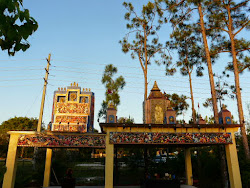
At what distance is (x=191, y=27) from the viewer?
52.5 ft

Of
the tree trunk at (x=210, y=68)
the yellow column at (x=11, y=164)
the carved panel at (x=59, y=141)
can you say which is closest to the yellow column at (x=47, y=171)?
the yellow column at (x=11, y=164)

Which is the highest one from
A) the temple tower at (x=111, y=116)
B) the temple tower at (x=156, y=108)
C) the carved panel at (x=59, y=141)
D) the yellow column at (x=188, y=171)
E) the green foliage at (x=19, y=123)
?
the green foliage at (x=19, y=123)

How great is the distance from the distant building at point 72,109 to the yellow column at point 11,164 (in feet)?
22.5

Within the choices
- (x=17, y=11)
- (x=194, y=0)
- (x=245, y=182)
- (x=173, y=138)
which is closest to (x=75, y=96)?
(x=173, y=138)

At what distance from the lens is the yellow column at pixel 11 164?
9.18m

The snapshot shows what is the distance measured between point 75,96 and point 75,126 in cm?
276

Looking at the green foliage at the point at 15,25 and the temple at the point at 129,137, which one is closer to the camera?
the green foliage at the point at 15,25

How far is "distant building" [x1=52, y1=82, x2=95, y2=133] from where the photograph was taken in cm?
1681

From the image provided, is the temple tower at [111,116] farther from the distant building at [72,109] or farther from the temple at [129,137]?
the distant building at [72,109]

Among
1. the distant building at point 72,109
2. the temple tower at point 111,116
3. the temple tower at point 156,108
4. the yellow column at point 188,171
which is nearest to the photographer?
the temple tower at point 111,116

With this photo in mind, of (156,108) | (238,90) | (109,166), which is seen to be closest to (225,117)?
(238,90)

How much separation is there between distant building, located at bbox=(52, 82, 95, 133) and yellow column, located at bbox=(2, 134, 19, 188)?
6.85 m

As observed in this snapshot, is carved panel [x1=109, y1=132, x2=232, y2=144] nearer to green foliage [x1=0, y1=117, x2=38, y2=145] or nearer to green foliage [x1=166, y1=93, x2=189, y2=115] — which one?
green foliage [x1=166, y1=93, x2=189, y2=115]

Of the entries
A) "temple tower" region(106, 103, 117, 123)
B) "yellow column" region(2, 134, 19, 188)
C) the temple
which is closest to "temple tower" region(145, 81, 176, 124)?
the temple
